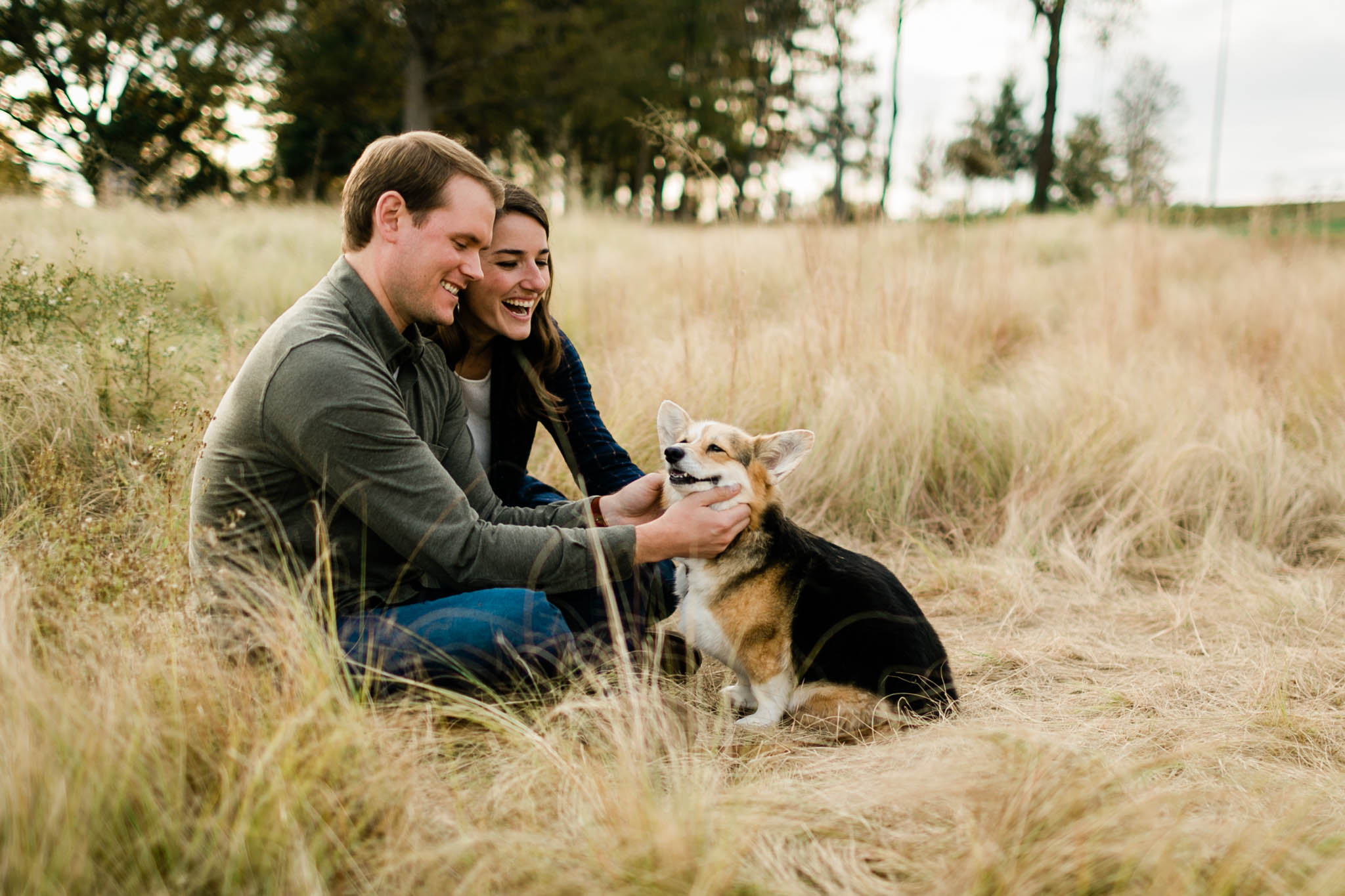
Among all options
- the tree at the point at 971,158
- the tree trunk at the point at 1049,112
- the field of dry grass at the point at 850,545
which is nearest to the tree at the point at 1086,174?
the field of dry grass at the point at 850,545

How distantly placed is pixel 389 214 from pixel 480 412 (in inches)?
41.2

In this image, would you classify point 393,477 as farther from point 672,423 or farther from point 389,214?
point 672,423

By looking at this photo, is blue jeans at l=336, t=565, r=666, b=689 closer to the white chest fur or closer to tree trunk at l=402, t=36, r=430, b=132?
the white chest fur

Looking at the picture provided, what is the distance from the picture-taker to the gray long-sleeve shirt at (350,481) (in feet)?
7.07

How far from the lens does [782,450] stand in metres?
2.85

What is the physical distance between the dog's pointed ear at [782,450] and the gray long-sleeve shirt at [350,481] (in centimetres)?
62

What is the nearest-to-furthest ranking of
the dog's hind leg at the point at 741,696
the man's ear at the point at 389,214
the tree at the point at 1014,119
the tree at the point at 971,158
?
1. the man's ear at the point at 389,214
2. the dog's hind leg at the point at 741,696
3. the tree at the point at 971,158
4. the tree at the point at 1014,119

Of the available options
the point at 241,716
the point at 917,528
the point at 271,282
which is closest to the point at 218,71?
the point at 271,282

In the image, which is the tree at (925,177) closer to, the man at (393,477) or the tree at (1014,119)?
the man at (393,477)

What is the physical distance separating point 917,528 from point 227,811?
364cm

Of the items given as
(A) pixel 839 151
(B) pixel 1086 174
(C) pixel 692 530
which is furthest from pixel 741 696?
(A) pixel 839 151

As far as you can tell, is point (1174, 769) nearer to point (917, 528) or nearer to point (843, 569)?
point (843, 569)

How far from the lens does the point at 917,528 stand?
445 cm

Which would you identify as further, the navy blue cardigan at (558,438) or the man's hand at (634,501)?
the navy blue cardigan at (558,438)
